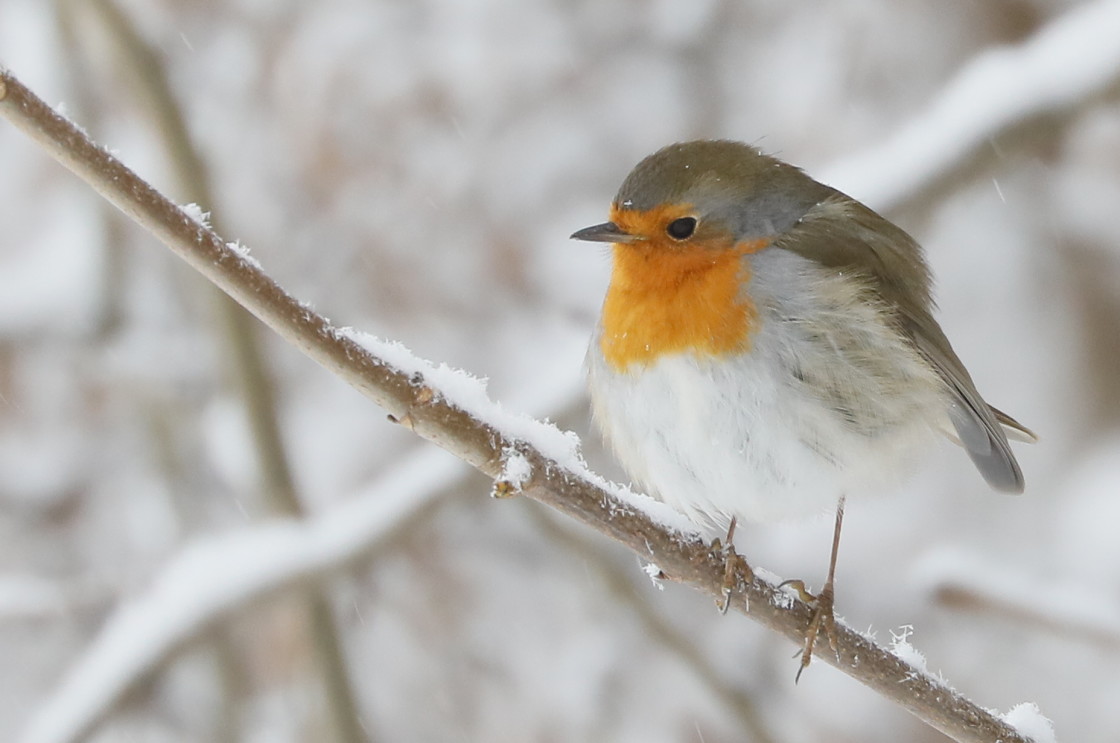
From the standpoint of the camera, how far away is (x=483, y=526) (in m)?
5.15

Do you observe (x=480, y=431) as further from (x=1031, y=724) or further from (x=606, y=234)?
(x=1031, y=724)

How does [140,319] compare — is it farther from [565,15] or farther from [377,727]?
[565,15]

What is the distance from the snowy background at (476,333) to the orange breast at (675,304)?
93cm

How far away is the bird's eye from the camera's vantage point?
9.18 feet

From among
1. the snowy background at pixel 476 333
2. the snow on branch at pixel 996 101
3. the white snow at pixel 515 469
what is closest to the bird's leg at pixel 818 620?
the white snow at pixel 515 469

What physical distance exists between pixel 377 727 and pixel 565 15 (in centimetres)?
343

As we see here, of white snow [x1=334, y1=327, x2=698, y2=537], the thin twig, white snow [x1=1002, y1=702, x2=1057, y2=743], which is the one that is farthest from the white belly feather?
the thin twig

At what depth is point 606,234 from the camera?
9.07 ft

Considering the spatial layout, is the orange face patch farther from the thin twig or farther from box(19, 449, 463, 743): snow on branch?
the thin twig

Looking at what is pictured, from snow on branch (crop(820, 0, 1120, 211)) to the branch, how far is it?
1723 millimetres

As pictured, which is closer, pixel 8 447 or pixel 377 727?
pixel 377 727

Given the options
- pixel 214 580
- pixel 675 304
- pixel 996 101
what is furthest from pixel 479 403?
pixel 996 101

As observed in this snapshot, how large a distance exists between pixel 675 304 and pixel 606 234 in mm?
228

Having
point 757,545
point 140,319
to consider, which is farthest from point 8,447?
point 757,545
